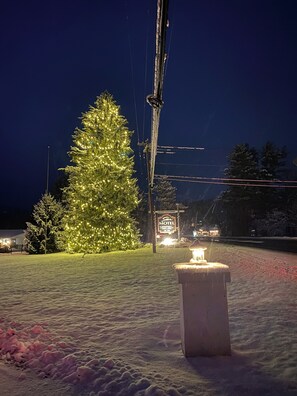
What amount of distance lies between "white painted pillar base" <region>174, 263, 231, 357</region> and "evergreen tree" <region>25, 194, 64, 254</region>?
25.3 meters

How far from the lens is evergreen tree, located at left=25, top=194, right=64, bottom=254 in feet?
91.3

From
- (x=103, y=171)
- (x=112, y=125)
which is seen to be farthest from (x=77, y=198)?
(x=112, y=125)

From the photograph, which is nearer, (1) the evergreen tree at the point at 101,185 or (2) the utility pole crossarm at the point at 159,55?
(2) the utility pole crossarm at the point at 159,55

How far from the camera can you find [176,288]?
27.7 ft

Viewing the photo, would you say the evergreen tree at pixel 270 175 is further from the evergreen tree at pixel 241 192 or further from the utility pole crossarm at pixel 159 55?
the utility pole crossarm at pixel 159 55

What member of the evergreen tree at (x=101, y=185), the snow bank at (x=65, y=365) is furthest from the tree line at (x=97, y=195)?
the snow bank at (x=65, y=365)

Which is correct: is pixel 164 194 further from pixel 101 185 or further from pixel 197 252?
pixel 197 252

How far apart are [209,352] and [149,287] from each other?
4.90m

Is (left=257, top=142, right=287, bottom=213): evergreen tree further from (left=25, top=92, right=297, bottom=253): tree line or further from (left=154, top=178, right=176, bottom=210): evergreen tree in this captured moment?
(left=25, top=92, right=297, bottom=253): tree line

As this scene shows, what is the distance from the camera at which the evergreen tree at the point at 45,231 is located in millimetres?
27828

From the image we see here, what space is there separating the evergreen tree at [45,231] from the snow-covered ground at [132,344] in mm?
19913

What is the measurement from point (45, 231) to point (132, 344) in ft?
83.1

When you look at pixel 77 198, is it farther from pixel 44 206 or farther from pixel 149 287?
pixel 149 287

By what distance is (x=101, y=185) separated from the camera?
21984 millimetres
